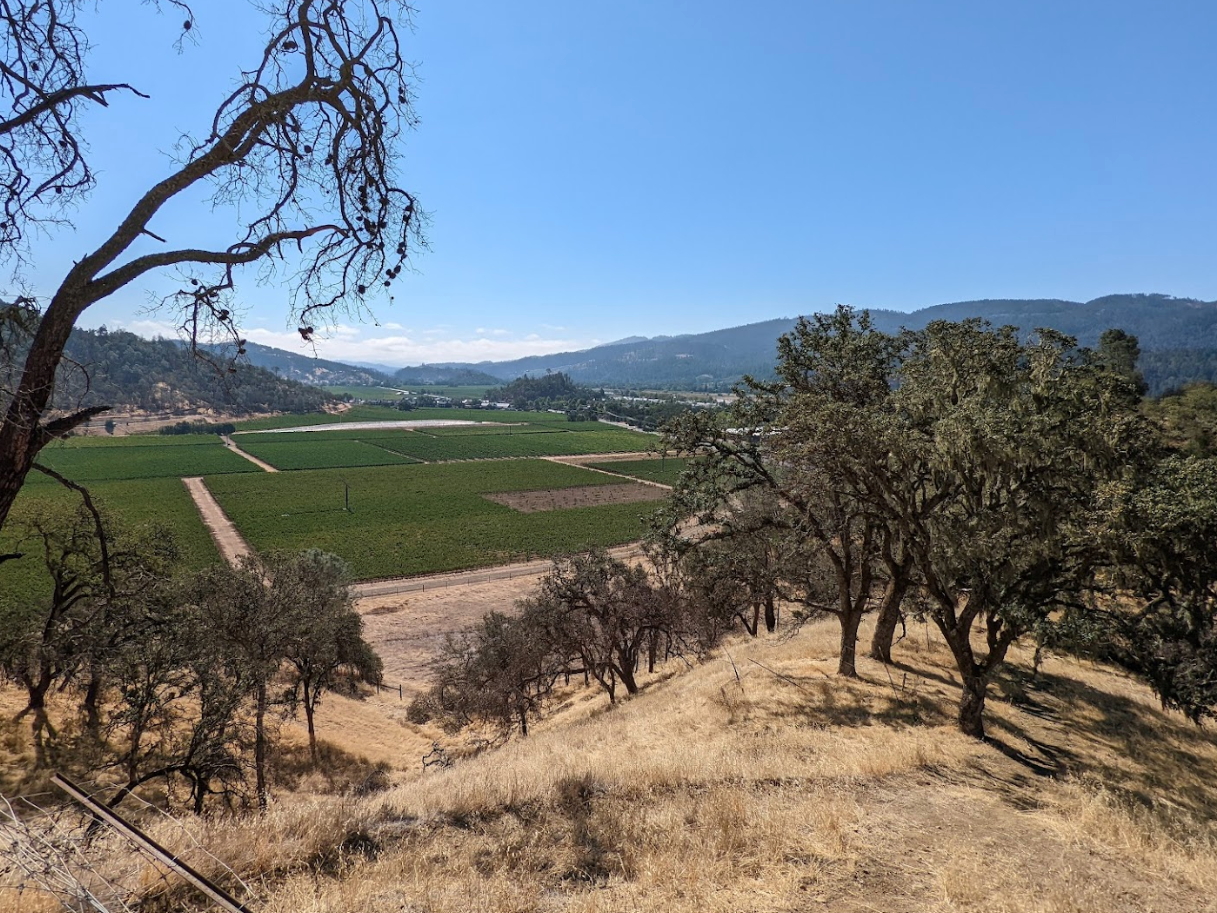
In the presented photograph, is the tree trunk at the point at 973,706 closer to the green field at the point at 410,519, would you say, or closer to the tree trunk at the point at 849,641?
the tree trunk at the point at 849,641

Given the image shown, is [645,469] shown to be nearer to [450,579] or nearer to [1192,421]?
[450,579]

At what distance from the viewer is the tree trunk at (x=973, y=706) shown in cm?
1177

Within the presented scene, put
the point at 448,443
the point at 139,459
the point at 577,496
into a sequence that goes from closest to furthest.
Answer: the point at 577,496
the point at 139,459
the point at 448,443

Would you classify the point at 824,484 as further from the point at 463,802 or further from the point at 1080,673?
the point at 1080,673

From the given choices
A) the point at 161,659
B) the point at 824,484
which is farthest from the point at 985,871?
the point at 161,659

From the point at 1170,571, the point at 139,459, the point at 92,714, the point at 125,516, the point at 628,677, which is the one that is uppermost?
the point at 1170,571

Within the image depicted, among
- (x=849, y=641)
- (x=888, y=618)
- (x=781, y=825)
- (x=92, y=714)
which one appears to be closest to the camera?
(x=781, y=825)

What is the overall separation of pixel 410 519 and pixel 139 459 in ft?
240

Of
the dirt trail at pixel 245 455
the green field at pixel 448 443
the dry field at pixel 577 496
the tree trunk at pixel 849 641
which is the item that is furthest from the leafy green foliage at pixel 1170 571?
the dirt trail at pixel 245 455

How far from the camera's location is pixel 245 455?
12081 cm

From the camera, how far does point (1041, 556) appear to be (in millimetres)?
10156

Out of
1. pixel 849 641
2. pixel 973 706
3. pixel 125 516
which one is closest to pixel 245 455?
pixel 125 516

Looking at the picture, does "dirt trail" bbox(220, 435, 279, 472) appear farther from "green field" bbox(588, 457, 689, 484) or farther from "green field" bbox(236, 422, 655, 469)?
"green field" bbox(588, 457, 689, 484)

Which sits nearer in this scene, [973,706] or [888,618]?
[973,706]
